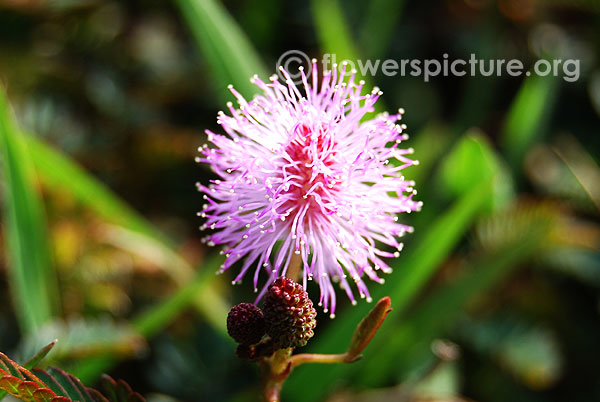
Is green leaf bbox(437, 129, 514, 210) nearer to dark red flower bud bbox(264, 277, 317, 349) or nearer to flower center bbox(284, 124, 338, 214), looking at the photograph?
flower center bbox(284, 124, 338, 214)

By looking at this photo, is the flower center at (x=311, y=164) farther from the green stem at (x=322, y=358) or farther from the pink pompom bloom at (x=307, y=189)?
the green stem at (x=322, y=358)

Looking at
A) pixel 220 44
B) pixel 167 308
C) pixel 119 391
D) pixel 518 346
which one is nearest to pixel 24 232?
pixel 167 308

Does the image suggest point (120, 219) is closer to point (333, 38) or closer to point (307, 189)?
point (333, 38)

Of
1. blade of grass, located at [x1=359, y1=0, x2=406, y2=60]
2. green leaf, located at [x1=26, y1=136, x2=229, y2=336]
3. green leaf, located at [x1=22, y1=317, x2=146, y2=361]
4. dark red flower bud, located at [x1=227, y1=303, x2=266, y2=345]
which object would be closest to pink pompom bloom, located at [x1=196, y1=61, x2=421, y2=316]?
dark red flower bud, located at [x1=227, y1=303, x2=266, y2=345]

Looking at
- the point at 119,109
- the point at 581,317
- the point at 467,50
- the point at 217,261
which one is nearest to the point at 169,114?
the point at 119,109

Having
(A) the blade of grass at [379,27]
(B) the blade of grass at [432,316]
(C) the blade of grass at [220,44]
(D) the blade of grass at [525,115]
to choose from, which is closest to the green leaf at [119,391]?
(B) the blade of grass at [432,316]
